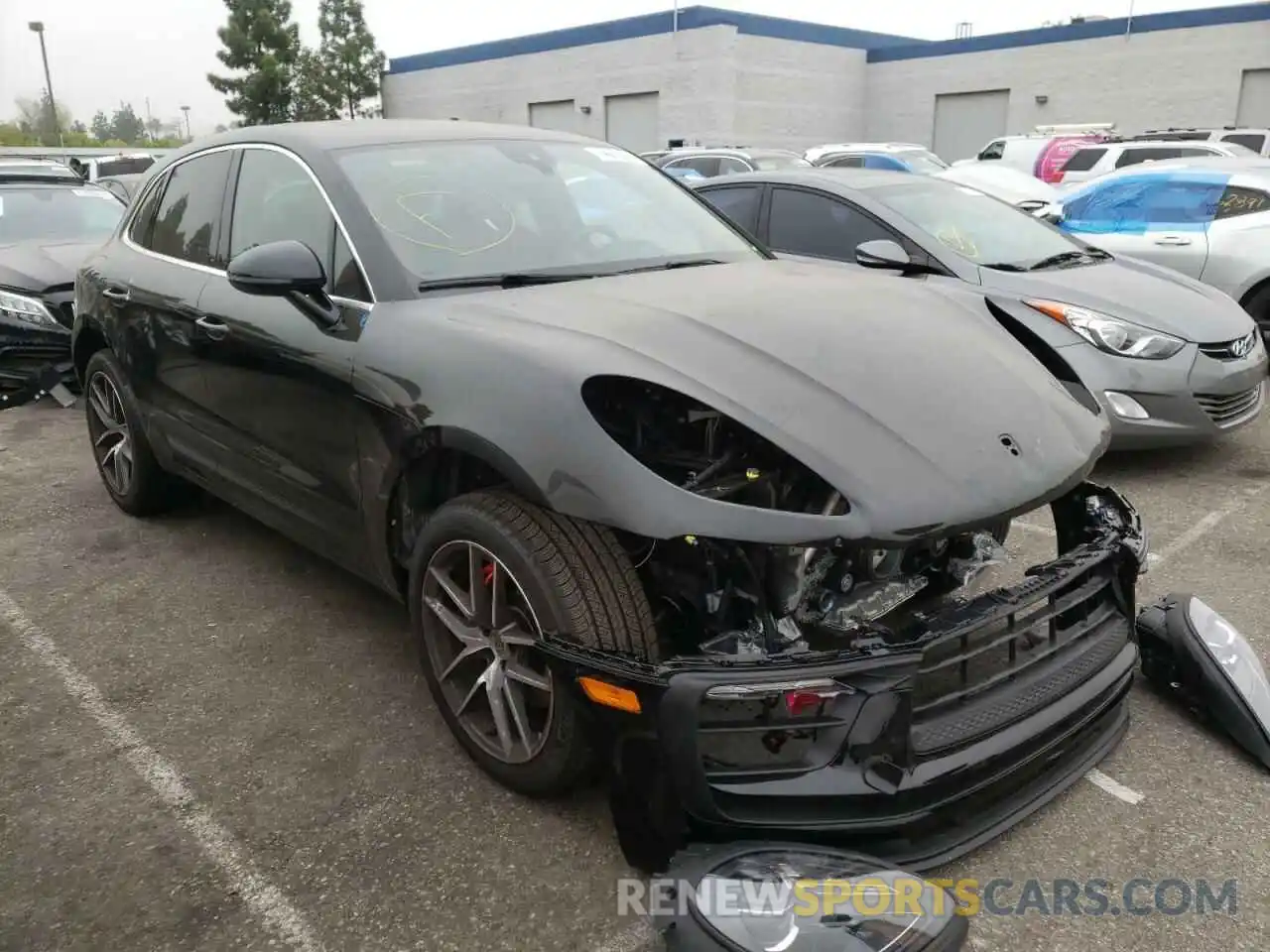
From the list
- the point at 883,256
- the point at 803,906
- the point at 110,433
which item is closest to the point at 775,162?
the point at 883,256

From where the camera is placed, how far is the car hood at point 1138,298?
205 inches

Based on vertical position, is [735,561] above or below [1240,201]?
below

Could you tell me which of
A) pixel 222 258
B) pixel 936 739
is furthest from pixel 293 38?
pixel 936 739

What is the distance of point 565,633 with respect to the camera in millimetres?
2221

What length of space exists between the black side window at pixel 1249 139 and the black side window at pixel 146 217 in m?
19.3

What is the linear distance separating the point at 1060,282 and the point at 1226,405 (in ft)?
3.42

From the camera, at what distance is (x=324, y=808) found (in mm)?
2592

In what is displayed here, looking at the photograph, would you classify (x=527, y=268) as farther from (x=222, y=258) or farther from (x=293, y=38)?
(x=293, y=38)

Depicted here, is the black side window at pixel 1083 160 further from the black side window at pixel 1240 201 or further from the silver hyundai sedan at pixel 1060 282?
the silver hyundai sedan at pixel 1060 282

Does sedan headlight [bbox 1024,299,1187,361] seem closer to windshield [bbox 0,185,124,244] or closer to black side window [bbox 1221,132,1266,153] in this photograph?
windshield [bbox 0,185,124,244]

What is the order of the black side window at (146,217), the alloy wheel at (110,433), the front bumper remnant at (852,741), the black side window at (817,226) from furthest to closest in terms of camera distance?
the black side window at (817,226) < the alloy wheel at (110,433) < the black side window at (146,217) < the front bumper remnant at (852,741)

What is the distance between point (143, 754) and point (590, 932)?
1.47 meters

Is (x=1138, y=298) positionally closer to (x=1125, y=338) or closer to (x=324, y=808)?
(x=1125, y=338)

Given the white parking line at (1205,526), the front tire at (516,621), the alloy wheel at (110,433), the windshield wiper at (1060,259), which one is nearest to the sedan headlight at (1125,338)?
the windshield wiper at (1060,259)
